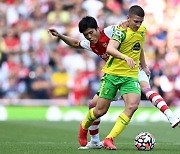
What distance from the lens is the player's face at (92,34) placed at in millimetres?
9141

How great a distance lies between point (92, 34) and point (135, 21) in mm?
665

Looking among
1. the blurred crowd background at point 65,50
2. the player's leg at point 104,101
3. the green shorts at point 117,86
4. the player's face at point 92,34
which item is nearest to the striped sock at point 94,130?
the player's leg at point 104,101

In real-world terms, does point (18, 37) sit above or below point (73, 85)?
above

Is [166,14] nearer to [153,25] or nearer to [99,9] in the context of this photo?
[153,25]

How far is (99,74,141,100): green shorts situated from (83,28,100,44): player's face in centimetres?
56

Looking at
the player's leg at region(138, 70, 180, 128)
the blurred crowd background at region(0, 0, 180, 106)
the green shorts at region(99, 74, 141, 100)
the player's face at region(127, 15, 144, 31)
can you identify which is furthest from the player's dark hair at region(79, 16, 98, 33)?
the blurred crowd background at region(0, 0, 180, 106)

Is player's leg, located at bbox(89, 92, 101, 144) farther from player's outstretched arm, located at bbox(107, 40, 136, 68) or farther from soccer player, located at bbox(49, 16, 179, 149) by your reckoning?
player's outstretched arm, located at bbox(107, 40, 136, 68)

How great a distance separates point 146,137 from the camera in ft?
29.8

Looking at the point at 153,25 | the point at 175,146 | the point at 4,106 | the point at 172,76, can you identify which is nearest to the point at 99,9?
the point at 153,25

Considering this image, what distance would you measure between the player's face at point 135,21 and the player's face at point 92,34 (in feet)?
1.68

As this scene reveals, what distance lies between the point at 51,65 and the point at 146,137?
40.1 ft

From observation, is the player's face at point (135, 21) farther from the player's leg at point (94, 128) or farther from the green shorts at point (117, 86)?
the player's leg at point (94, 128)

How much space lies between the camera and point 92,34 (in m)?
9.19

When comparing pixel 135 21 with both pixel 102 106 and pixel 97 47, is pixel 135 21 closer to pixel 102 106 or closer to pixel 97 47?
pixel 97 47
